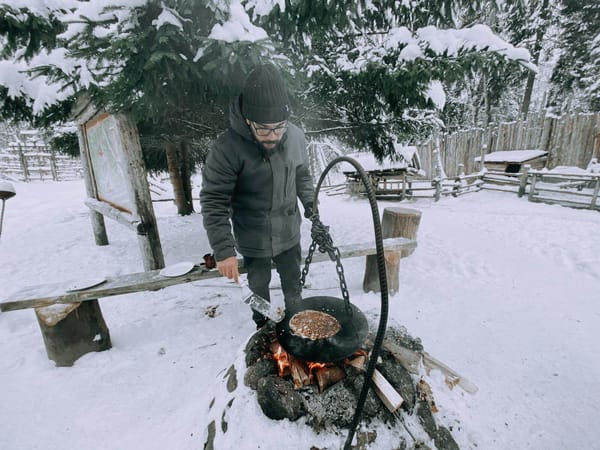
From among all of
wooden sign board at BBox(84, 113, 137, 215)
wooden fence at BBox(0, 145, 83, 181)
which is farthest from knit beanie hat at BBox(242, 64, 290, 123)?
wooden fence at BBox(0, 145, 83, 181)

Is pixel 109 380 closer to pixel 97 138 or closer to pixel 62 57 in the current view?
pixel 62 57

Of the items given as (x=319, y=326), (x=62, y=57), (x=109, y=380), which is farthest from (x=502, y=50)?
(x=109, y=380)

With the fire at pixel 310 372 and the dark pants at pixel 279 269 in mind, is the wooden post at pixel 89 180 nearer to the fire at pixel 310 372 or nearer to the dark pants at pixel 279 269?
the dark pants at pixel 279 269

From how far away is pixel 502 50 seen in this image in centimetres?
303

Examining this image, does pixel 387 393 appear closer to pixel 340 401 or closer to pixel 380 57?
pixel 340 401

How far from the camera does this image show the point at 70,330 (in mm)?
2668

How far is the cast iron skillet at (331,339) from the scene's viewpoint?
5.35ft

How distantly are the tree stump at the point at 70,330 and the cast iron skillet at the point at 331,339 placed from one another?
7.04 feet

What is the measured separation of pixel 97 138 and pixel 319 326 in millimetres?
4711

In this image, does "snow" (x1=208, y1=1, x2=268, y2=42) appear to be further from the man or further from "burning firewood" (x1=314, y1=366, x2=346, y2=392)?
"burning firewood" (x1=314, y1=366, x2=346, y2=392)

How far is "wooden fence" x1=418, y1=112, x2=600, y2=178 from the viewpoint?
34.5 feet

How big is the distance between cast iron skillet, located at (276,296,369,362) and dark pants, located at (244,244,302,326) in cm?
65

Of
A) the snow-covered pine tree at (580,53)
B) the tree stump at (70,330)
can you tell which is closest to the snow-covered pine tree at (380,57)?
the tree stump at (70,330)

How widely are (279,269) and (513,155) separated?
13.7 meters
